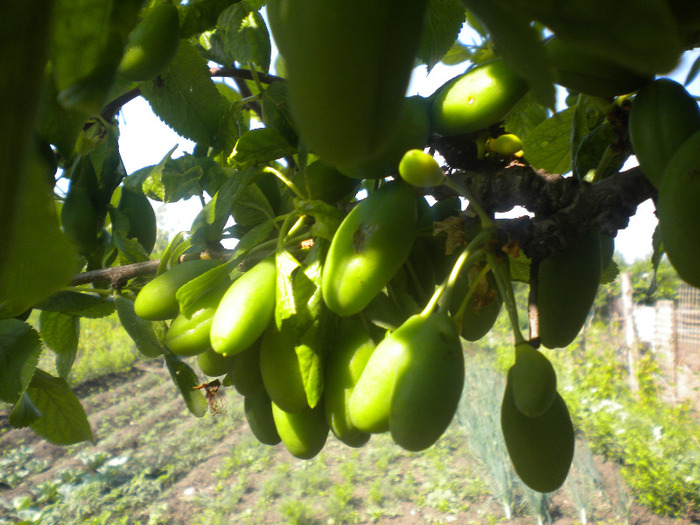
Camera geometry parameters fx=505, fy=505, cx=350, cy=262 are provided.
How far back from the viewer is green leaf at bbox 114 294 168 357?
26.5 inches

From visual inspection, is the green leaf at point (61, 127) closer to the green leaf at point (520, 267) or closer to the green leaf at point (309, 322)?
the green leaf at point (309, 322)

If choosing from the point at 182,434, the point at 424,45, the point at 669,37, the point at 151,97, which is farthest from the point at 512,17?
the point at 182,434

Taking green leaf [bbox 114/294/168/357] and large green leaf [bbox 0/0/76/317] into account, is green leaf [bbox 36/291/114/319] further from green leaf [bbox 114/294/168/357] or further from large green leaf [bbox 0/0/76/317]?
large green leaf [bbox 0/0/76/317]

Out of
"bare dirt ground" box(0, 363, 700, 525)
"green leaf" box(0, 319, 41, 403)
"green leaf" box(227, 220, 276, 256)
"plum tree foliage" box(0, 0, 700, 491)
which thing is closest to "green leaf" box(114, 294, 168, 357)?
"plum tree foliage" box(0, 0, 700, 491)

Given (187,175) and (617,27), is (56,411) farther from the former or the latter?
(617,27)

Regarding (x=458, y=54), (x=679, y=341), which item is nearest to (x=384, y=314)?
(x=458, y=54)

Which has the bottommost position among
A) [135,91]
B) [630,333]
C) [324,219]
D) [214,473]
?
[214,473]

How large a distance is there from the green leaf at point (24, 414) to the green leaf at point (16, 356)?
14cm

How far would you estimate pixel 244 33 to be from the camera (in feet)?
1.78

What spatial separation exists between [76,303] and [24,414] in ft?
0.54

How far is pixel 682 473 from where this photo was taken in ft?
9.32

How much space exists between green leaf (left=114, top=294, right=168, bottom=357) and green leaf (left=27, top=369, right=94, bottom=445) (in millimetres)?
148

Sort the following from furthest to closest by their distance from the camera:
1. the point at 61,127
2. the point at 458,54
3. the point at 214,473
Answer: the point at 214,473
the point at 458,54
the point at 61,127

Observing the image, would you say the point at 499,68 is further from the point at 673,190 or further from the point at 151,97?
the point at 151,97
